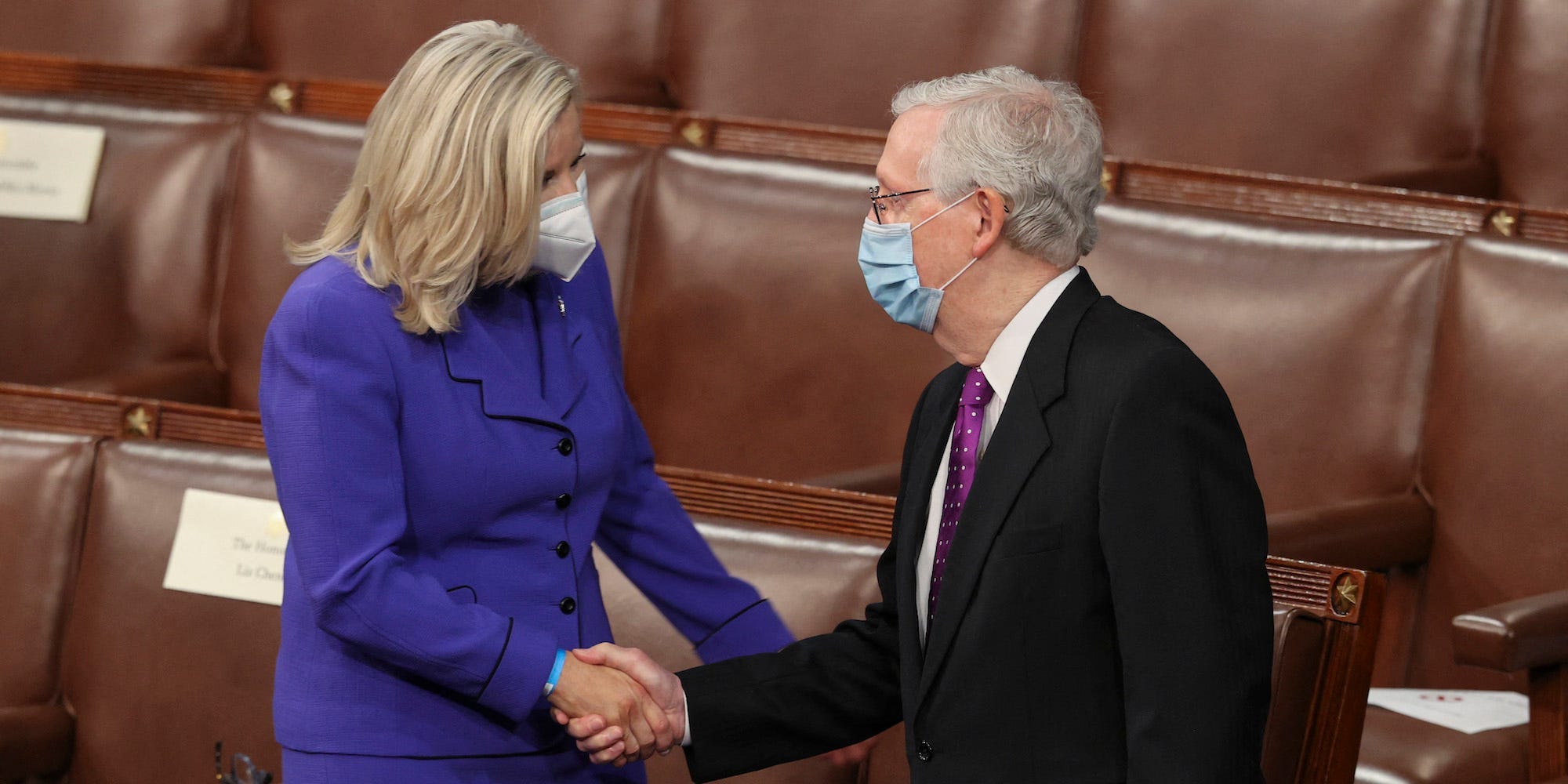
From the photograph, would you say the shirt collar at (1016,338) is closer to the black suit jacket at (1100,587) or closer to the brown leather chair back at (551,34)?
the black suit jacket at (1100,587)

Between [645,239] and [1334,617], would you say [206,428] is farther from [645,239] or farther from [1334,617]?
[1334,617]

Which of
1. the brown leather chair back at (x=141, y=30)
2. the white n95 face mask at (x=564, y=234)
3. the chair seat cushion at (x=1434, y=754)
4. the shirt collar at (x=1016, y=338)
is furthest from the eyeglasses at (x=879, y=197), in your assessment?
the brown leather chair back at (x=141, y=30)

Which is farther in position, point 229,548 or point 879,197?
point 229,548

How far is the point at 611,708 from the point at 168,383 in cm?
120

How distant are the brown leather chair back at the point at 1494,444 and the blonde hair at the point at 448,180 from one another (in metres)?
1.14

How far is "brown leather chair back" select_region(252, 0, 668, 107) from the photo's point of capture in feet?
7.75

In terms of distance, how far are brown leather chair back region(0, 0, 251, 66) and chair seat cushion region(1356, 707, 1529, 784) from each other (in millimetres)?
2041

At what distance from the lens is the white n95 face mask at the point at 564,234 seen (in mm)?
1211

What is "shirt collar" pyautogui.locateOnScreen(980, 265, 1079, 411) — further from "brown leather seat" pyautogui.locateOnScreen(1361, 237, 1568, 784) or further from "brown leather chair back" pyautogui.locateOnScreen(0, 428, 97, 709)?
"brown leather chair back" pyautogui.locateOnScreen(0, 428, 97, 709)

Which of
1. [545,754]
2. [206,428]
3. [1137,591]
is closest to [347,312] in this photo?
[545,754]

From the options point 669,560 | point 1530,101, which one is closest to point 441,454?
point 669,560

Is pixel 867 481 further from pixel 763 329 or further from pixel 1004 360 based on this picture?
pixel 1004 360

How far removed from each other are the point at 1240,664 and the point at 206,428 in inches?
49.2

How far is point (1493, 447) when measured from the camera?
173 cm
